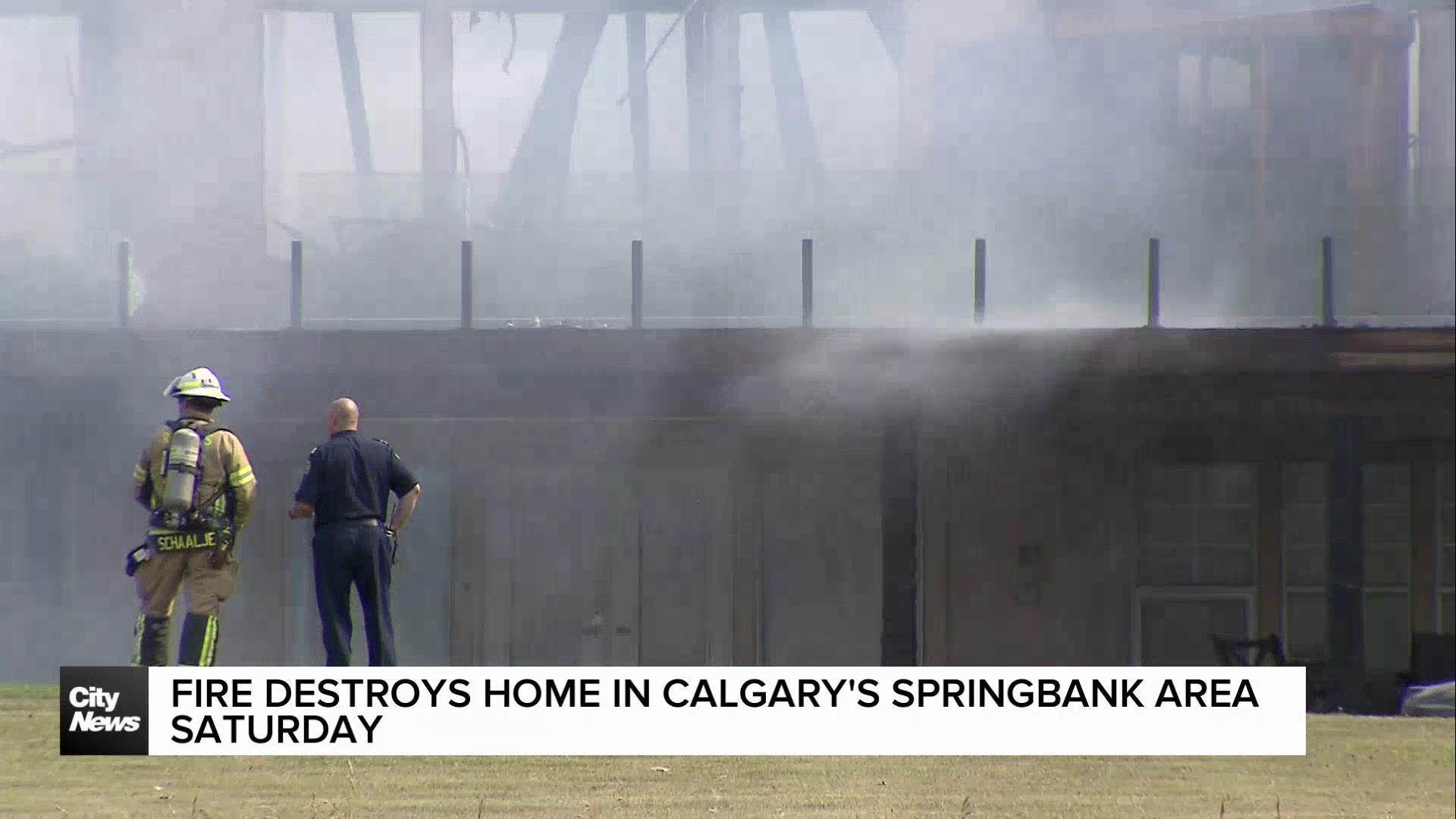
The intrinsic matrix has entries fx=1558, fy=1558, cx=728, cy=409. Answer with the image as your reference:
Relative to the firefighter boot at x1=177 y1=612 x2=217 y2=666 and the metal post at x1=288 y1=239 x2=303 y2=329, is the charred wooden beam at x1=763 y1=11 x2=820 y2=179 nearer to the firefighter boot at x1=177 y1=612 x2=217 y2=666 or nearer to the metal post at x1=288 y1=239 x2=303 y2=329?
the metal post at x1=288 y1=239 x2=303 y2=329

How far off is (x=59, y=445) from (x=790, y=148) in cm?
399

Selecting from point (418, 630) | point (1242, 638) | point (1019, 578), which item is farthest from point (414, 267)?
point (1242, 638)

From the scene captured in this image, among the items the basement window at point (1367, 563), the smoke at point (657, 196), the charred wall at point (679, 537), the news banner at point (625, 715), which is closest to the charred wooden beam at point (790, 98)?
the smoke at point (657, 196)

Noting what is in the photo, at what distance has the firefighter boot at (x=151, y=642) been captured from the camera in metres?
3.88

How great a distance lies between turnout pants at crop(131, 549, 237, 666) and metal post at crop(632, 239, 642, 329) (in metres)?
3.34

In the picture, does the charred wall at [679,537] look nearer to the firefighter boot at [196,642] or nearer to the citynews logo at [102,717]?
the firefighter boot at [196,642]

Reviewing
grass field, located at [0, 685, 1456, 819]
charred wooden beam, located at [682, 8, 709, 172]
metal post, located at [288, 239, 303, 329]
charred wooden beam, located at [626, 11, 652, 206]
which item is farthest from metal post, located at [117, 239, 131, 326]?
grass field, located at [0, 685, 1456, 819]

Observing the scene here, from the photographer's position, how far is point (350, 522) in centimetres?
391

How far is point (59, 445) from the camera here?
7.92m

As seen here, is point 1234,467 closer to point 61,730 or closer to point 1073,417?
point 1073,417

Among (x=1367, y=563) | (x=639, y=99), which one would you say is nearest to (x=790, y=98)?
(x=639, y=99)

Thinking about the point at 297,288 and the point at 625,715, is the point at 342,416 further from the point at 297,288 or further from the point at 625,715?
the point at 297,288

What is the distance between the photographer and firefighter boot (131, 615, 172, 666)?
3.88m

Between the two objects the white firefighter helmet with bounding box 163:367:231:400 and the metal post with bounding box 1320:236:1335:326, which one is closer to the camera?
the white firefighter helmet with bounding box 163:367:231:400
